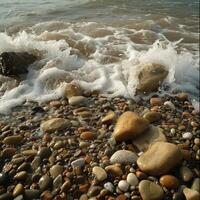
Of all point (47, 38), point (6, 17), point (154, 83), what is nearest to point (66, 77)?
point (154, 83)

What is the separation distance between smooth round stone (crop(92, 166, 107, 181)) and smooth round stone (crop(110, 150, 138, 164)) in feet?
0.64

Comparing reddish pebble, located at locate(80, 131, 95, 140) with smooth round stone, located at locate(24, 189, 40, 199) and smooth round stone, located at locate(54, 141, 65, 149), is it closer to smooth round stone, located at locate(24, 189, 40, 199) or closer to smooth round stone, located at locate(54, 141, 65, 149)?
smooth round stone, located at locate(54, 141, 65, 149)

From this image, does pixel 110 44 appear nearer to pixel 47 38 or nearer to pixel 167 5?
pixel 47 38

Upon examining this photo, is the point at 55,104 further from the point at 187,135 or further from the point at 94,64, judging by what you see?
the point at 187,135

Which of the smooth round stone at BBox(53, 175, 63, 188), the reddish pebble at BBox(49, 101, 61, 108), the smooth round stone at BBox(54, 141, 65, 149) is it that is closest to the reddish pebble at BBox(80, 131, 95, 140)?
the smooth round stone at BBox(54, 141, 65, 149)

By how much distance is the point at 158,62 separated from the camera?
5.55 meters

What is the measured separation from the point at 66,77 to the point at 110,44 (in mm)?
2017

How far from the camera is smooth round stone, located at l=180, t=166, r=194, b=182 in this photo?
322 cm

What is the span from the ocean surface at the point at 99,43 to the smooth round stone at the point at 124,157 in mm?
1490

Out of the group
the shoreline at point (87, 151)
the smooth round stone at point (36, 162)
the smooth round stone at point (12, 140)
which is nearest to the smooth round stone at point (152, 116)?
the shoreline at point (87, 151)

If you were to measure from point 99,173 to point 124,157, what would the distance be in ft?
1.16

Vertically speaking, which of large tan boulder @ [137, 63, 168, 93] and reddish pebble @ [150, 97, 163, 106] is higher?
large tan boulder @ [137, 63, 168, 93]

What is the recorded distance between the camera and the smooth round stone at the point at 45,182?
3262 millimetres

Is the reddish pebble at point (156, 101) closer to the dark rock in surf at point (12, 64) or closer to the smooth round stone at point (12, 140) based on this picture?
the smooth round stone at point (12, 140)
